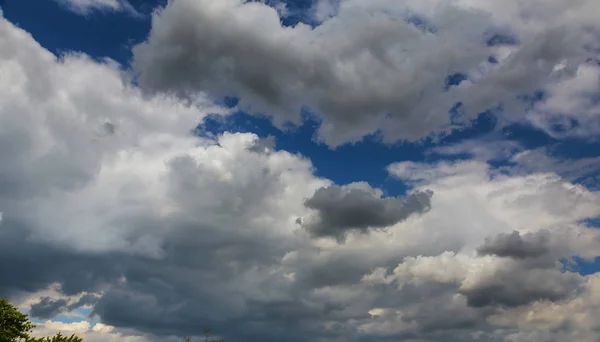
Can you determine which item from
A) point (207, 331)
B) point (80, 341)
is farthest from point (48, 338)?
point (207, 331)

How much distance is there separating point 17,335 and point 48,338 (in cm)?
583

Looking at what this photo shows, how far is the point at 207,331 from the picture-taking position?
177 metres

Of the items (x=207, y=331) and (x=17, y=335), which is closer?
(x=17, y=335)

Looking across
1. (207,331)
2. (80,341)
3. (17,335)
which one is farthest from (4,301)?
(207,331)

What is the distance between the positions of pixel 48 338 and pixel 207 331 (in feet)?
244

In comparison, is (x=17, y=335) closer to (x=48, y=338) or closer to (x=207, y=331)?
(x=48, y=338)

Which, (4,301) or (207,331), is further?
(207,331)

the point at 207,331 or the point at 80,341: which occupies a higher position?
the point at 207,331

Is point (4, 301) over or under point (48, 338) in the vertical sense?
over

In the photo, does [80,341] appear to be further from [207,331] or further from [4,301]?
[207,331]

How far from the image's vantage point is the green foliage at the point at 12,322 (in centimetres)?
10603

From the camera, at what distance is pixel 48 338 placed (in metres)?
107

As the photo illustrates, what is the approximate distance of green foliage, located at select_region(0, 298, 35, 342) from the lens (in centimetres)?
10603

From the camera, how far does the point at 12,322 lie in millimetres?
107875
